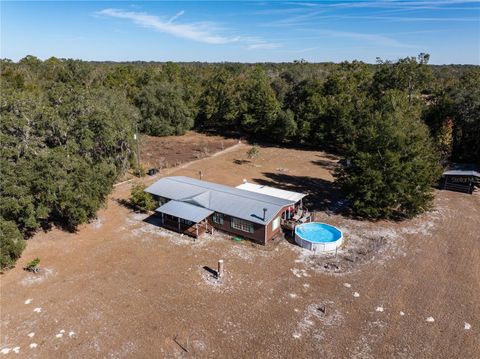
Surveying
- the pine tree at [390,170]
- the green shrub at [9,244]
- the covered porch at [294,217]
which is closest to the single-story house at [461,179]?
the pine tree at [390,170]

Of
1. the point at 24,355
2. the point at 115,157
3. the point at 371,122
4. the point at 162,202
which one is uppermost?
the point at 371,122

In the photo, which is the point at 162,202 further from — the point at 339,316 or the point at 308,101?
the point at 308,101

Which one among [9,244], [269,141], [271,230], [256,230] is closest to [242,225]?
[256,230]

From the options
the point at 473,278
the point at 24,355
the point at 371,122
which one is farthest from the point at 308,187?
the point at 24,355

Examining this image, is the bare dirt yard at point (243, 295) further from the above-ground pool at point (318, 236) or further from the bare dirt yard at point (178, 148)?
the bare dirt yard at point (178, 148)

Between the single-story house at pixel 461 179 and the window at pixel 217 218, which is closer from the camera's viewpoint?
the window at pixel 217 218

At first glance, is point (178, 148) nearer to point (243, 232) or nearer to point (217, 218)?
point (217, 218)

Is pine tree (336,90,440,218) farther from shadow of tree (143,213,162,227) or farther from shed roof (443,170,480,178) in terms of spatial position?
shadow of tree (143,213,162,227)
